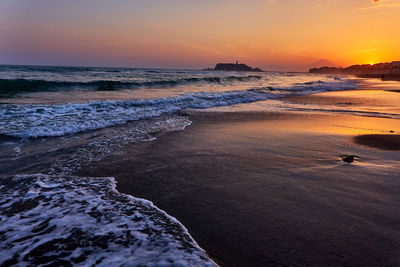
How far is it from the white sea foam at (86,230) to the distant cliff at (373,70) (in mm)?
62995

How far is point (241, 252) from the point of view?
2.26 m

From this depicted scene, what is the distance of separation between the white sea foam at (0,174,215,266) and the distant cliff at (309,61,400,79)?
207 ft

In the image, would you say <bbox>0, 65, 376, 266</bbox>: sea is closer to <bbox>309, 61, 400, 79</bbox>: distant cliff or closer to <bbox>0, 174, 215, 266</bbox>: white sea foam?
<bbox>0, 174, 215, 266</bbox>: white sea foam

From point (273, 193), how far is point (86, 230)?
2410mm

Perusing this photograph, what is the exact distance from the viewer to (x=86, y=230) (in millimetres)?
2561

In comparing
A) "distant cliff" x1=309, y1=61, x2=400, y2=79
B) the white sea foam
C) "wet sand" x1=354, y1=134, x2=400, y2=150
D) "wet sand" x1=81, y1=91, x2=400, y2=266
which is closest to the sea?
the white sea foam

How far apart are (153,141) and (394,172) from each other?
4.95 m

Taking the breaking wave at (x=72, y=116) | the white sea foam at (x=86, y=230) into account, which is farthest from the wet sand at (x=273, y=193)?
the breaking wave at (x=72, y=116)

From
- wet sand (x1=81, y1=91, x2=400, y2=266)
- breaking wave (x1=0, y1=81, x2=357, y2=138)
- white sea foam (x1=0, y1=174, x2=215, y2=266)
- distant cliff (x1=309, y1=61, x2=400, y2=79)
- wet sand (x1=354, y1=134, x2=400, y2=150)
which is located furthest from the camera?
distant cliff (x1=309, y1=61, x2=400, y2=79)

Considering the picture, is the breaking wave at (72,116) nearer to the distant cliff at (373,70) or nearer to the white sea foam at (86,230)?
the white sea foam at (86,230)

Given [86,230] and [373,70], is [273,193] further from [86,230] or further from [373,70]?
[373,70]

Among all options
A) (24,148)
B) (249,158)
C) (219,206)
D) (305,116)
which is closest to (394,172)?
(249,158)

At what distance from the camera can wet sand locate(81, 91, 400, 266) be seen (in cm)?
231

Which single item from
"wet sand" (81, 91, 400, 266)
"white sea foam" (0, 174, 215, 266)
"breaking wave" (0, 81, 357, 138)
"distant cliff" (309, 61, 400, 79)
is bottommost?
"white sea foam" (0, 174, 215, 266)
